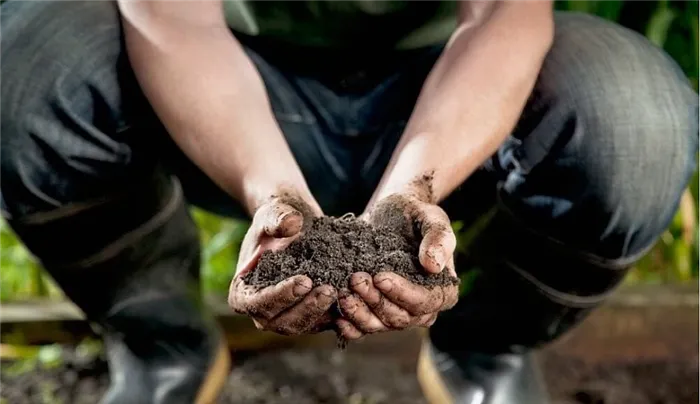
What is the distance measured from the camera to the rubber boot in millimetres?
927

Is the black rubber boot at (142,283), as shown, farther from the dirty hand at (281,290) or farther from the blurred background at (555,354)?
the dirty hand at (281,290)

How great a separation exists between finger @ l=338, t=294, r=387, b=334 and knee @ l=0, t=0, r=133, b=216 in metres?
0.39

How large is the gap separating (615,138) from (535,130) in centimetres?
8

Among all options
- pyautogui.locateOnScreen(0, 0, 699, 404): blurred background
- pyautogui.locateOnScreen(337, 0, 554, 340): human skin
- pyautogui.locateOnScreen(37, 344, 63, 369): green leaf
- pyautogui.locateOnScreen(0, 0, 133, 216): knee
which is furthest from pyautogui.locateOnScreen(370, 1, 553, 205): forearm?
pyautogui.locateOnScreen(37, 344, 63, 369): green leaf

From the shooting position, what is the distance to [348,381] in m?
1.27

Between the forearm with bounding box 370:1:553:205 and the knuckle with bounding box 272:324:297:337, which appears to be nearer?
the knuckle with bounding box 272:324:297:337

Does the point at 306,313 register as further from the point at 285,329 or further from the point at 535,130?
the point at 535,130

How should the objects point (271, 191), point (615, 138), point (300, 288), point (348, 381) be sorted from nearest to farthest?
point (300, 288) → point (271, 191) → point (615, 138) → point (348, 381)

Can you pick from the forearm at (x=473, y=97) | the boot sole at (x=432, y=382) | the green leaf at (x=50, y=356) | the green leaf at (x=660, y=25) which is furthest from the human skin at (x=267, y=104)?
the green leaf at (x=50, y=356)

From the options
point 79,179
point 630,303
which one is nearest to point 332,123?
point 79,179

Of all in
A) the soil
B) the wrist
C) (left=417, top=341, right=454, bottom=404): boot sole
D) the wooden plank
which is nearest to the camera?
the wrist

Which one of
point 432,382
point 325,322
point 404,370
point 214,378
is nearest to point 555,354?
point 404,370

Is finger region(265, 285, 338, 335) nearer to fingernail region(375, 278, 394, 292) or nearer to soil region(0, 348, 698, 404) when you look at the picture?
fingernail region(375, 278, 394, 292)

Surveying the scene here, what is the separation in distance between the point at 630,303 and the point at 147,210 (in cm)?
80
